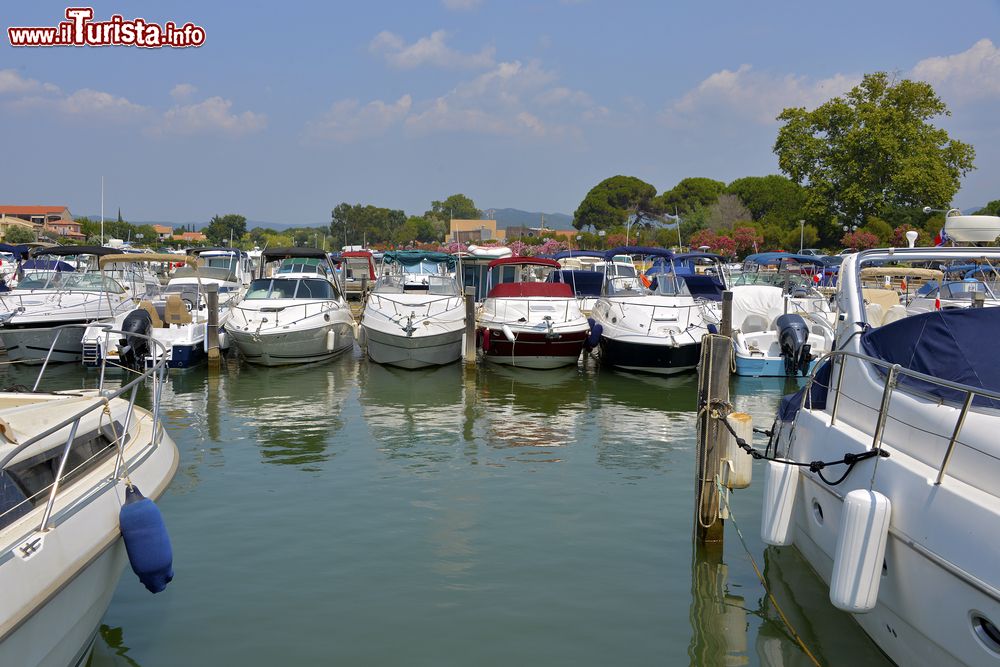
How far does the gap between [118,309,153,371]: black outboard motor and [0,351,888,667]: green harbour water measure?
438 cm

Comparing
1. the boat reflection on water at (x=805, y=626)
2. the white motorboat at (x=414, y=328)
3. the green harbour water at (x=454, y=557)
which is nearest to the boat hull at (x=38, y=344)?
the green harbour water at (x=454, y=557)

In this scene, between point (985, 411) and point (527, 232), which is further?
point (527, 232)

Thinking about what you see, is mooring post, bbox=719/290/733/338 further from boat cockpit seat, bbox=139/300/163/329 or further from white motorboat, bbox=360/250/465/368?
boat cockpit seat, bbox=139/300/163/329

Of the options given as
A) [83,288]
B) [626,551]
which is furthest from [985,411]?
[83,288]

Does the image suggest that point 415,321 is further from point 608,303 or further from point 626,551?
point 626,551

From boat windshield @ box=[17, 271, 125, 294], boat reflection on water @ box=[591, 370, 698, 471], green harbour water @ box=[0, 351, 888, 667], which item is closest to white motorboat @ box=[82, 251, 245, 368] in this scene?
boat windshield @ box=[17, 271, 125, 294]

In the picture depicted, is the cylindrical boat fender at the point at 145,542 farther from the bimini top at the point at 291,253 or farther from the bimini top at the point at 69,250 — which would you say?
the bimini top at the point at 69,250

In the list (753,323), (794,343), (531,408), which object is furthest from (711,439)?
(753,323)

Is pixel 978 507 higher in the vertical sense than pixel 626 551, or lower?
higher

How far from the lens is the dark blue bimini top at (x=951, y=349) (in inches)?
211

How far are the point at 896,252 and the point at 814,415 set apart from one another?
1.67 meters

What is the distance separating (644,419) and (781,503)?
8.22 m

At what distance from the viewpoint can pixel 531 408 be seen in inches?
602

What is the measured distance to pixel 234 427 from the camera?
13.3 metres
